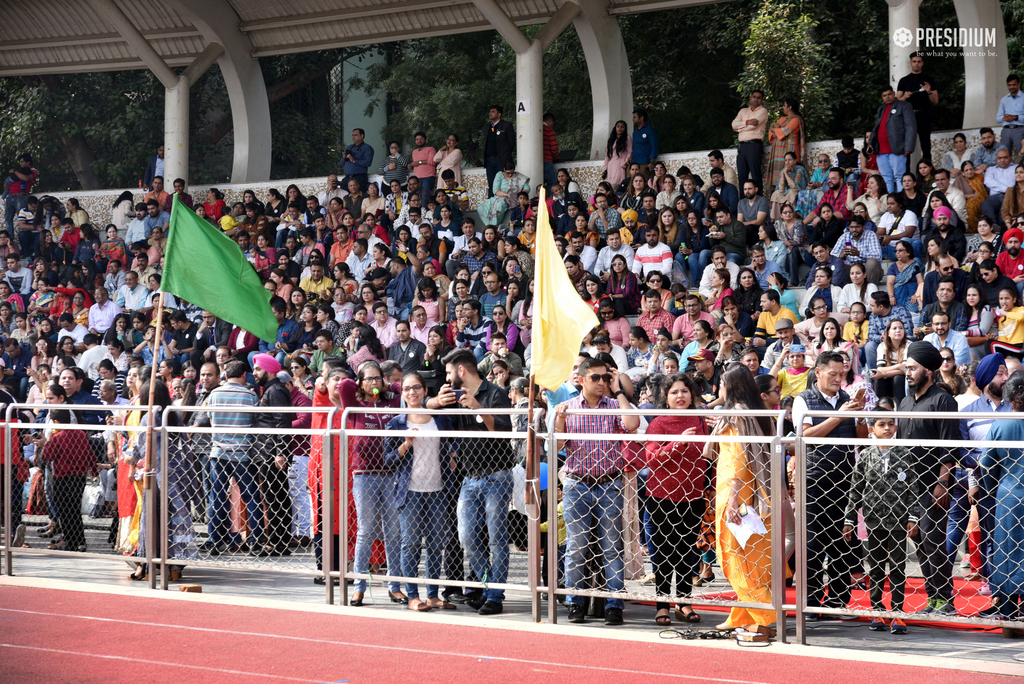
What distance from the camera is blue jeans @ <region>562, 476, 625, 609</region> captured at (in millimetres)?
7672

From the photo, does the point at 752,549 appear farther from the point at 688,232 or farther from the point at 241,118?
the point at 241,118

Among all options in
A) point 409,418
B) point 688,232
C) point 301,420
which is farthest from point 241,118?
point 409,418

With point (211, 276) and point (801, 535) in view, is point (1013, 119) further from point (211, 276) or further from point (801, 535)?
point (211, 276)

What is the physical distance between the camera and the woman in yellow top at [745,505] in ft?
23.1

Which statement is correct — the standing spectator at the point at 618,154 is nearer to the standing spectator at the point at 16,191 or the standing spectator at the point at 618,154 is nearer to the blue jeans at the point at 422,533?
the blue jeans at the point at 422,533

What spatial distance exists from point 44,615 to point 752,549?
501 centimetres

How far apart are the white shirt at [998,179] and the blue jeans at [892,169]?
3.50 feet

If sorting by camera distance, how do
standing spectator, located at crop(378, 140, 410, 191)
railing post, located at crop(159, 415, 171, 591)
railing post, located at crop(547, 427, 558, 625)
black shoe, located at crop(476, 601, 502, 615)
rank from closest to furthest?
railing post, located at crop(547, 427, 558, 625), black shoe, located at crop(476, 601, 502, 615), railing post, located at crop(159, 415, 171, 591), standing spectator, located at crop(378, 140, 410, 191)

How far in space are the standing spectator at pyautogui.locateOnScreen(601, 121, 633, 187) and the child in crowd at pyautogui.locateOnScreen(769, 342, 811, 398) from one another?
677cm

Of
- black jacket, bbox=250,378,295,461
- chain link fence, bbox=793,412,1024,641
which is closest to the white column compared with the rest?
chain link fence, bbox=793,412,1024,641

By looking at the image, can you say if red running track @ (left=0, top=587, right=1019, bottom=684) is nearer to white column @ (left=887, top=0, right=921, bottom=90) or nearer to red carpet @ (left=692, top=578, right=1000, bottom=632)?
red carpet @ (left=692, top=578, right=1000, bottom=632)

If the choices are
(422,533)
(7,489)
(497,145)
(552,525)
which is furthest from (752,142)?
(7,489)

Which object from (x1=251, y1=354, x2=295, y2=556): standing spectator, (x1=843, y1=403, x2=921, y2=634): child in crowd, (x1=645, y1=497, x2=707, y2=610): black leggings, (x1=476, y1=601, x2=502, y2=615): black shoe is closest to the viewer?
(x1=843, y1=403, x2=921, y2=634): child in crowd

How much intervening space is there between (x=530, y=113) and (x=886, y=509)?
12.6 m
